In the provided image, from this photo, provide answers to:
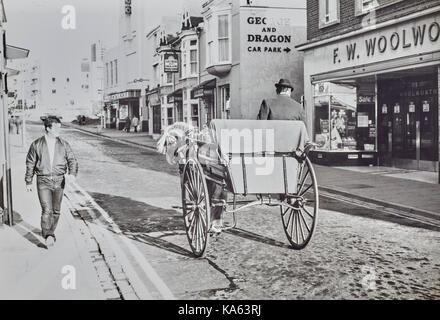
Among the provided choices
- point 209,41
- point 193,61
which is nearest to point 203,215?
point 209,41

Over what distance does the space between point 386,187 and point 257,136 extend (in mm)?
5949

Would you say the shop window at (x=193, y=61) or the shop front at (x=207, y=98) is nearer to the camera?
the shop front at (x=207, y=98)

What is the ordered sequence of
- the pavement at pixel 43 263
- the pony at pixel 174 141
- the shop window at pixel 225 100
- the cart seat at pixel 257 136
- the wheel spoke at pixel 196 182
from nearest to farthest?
1. the pavement at pixel 43 263
2. the cart seat at pixel 257 136
3. the wheel spoke at pixel 196 182
4. the pony at pixel 174 141
5. the shop window at pixel 225 100

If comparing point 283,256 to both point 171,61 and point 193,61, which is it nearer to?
point 193,61

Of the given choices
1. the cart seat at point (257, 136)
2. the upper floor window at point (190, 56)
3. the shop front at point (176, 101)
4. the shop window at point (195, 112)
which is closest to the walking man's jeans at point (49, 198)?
the cart seat at point (257, 136)

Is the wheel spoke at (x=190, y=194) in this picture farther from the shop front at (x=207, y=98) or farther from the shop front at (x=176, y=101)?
the shop front at (x=176, y=101)

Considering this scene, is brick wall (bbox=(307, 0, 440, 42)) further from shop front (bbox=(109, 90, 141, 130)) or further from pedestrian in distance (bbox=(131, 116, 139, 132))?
pedestrian in distance (bbox=(131, 116, 139, 132))

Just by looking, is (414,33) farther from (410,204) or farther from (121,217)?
(121,217)

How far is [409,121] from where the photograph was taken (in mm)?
13812

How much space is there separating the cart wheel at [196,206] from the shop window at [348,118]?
9949 mm

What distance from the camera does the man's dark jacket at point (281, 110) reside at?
5.93 metres

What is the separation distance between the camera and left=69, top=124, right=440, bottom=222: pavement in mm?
8352
